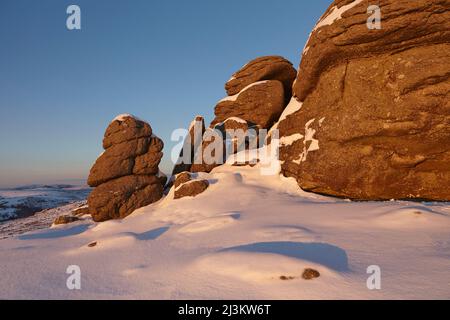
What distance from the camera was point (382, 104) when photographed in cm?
1457

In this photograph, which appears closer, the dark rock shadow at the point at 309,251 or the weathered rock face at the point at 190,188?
the dark rock shadow at the point at 309,251

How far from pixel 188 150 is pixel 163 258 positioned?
19687mm

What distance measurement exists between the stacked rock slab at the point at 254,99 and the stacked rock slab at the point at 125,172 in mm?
5018

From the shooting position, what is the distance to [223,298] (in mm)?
5812

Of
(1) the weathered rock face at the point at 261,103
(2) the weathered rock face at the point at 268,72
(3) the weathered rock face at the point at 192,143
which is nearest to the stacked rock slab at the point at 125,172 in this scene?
(3) the weathered rock face at the point at 192,143

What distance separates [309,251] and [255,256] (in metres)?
1.75

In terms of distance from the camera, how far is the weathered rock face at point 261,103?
87.2 ft

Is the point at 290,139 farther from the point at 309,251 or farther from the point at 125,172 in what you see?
the point at 125,172

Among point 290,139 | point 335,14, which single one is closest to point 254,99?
point 290,139

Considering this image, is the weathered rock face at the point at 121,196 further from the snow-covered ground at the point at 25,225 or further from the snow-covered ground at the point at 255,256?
the snow-covered ground at the point at 25,225

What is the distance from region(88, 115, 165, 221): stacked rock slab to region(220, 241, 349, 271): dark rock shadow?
14.5 m

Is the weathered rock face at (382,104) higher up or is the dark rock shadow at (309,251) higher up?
the weathered rock face at (382,104)

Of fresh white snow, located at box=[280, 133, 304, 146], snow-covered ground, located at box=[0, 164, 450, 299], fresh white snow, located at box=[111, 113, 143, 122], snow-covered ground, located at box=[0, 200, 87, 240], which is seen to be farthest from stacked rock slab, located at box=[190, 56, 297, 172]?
snow-covered ground, located at box=[0, 200, 87, 240]
